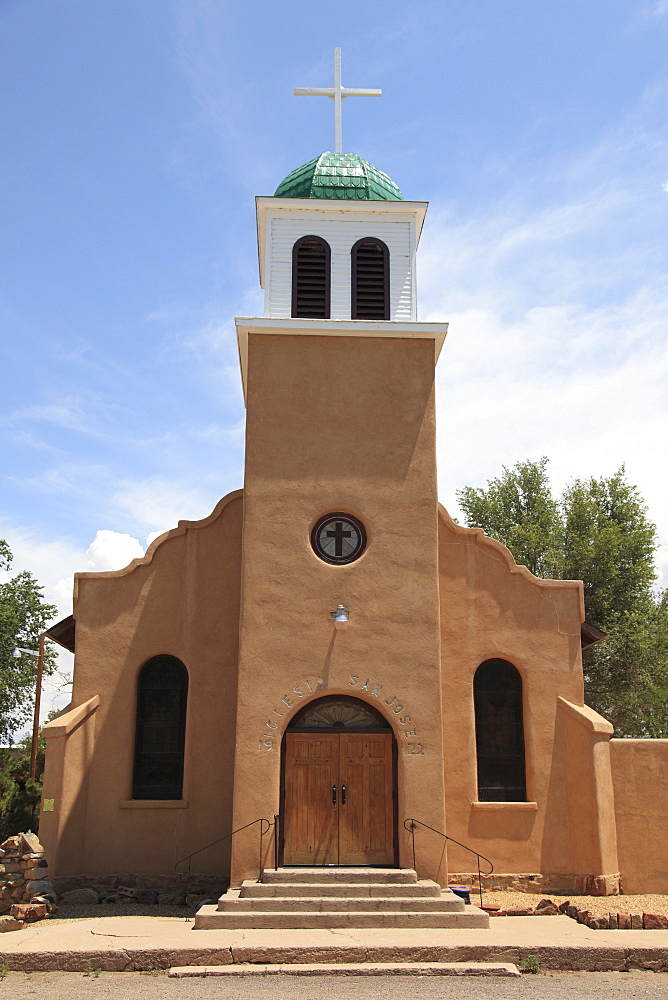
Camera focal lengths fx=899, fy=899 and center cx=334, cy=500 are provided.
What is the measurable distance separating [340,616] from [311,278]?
6.35 meters

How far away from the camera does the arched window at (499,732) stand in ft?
53.0

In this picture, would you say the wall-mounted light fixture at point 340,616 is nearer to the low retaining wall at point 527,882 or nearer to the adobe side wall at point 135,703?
the adobe side wall at point 135,703

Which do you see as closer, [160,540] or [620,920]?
[620,920]

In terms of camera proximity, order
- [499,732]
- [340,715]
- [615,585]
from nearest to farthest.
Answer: [340,715] < [499,732] < [615,585]

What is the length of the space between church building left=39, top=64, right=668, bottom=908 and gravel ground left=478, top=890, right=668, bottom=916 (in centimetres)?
30

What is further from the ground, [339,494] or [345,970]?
[339,494]

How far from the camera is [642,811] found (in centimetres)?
1562

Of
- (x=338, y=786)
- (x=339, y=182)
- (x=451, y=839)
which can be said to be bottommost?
(x=451, y=839)

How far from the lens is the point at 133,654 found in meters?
16.7

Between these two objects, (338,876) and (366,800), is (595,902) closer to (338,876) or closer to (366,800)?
(366,800)

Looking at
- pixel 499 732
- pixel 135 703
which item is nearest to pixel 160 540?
pixel 135 703

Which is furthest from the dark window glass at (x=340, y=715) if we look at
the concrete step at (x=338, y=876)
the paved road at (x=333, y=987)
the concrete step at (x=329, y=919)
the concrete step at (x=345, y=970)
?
the paved road at (x=333, y=987)

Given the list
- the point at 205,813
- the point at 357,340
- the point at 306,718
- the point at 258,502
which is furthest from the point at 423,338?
the point at 205,813

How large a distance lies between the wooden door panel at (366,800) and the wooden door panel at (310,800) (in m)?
0.16
